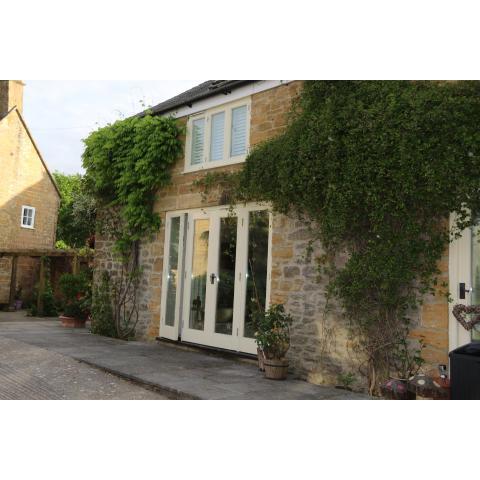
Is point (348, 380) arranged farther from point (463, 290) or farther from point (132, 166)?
point (132, 166)

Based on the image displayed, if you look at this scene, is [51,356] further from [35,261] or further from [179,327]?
[35,261]

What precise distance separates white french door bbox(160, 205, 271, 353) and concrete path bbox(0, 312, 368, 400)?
431 mm

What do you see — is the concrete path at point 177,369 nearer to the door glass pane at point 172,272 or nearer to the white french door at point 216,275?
the white french door at point 216,275

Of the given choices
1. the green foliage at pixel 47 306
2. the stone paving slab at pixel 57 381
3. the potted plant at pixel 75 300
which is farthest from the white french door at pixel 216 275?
the green foliage at pixel 47 306

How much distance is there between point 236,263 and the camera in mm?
7797

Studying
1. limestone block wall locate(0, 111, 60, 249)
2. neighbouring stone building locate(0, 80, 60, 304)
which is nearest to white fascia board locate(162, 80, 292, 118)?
neighbouring stone building locate(0, 80, 60, 304)

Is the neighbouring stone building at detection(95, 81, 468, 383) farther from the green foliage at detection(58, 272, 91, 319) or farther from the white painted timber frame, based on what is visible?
the green foliage at detection(58, 272, 91, 319)

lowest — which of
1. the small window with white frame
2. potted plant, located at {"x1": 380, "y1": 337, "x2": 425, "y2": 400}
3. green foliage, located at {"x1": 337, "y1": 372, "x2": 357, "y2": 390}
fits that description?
green foliage, located at {"x1": 337, "y1": 372, "x2": 357, "y2": 390}

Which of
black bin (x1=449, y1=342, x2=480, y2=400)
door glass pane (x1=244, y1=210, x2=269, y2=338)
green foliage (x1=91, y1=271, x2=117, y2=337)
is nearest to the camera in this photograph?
black bin (x1=449, y1=342, x2=480, y2=400)

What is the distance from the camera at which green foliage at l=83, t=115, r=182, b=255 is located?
9.27m

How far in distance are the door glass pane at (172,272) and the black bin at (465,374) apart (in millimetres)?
5626

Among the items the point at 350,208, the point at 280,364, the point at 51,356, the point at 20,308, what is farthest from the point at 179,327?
the point at 20,308
